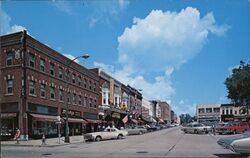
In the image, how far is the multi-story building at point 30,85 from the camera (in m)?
38.4

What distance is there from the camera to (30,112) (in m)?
38.9

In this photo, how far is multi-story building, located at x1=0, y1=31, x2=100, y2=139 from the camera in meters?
38.4

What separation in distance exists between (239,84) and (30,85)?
40069 millimetres

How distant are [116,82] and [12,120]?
124 ft

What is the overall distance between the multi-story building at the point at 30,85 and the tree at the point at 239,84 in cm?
3212

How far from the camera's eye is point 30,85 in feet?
130

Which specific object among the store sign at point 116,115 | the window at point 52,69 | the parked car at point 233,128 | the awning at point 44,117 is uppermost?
the window at point 52,69

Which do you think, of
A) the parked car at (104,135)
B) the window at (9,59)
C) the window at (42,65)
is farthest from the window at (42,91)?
the parked car at (104,135)

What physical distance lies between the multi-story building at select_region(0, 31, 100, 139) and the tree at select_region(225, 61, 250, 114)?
32.1m

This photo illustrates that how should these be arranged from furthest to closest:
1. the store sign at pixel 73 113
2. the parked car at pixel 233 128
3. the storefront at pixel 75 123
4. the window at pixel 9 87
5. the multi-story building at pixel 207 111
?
1. the multi-story building at pixel 207 111
2. the parked car at pixel 233 128
3. the storefront at pixel 75 123
4. the store sign at pixel 73 113
5. the window at pixel 9 87

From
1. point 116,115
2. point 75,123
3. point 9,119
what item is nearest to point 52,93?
point 9,119

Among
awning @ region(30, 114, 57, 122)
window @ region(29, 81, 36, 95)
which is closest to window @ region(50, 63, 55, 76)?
window @ region(29, 81, 36, 95)

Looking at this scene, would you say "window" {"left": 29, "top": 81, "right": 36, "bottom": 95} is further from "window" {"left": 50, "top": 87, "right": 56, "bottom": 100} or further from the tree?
the tree

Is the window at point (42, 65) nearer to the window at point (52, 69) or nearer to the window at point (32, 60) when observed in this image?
the window at point (32, 60)
